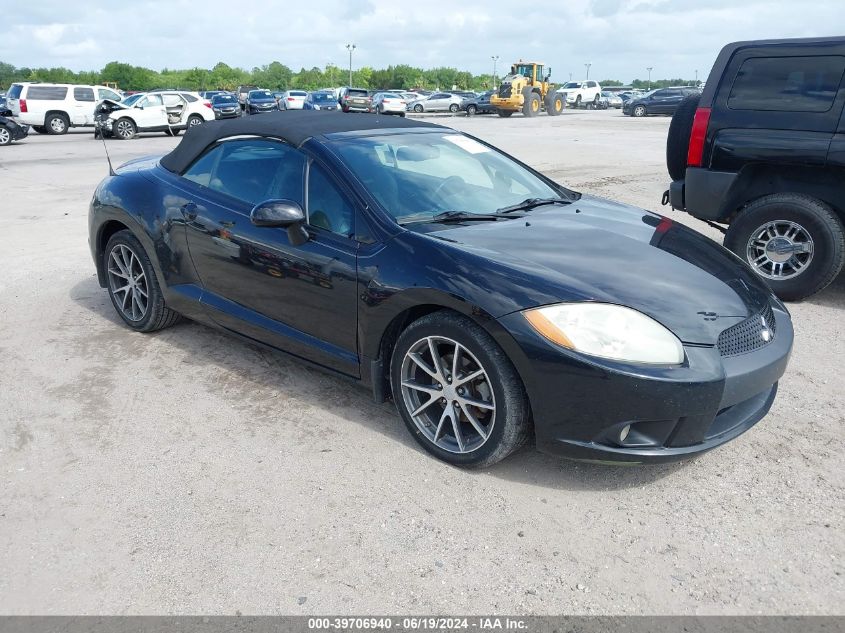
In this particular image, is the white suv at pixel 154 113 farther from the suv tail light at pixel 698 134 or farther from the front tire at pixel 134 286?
the suv tail light at pixel 698 134

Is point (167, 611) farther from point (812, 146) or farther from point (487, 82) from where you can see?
point (487, 82)

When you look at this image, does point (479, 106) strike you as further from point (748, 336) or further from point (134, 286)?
point (748, 336)

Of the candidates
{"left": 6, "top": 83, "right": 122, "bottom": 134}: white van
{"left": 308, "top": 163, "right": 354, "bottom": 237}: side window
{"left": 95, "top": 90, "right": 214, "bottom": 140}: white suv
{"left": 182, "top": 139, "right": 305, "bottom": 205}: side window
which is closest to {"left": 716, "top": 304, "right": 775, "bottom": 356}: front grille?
{"left": 308, "top": 163, "right": 354, "bottom": 237}: side window

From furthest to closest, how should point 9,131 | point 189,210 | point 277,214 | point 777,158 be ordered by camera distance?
1. point 9,131
2. point 777,158
3. point 189,210
4. point 277,214

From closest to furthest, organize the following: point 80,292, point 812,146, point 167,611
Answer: point 167,611, point 812,146, point 80,292

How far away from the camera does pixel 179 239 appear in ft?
14.2

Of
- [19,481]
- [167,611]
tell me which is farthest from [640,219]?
[19,481]

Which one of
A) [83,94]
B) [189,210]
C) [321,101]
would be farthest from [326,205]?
[321,101]

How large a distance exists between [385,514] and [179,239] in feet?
7.61

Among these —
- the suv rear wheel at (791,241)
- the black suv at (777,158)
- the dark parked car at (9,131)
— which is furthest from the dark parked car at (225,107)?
the suv rear wheel at (791,241)

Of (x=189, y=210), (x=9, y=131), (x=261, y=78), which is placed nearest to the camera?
(x=189, y=210)

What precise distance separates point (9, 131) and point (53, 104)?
4.73 m

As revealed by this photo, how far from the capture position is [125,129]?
24.2 m

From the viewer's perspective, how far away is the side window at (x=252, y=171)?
381 centimetres
